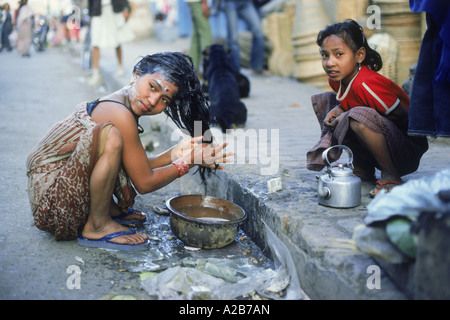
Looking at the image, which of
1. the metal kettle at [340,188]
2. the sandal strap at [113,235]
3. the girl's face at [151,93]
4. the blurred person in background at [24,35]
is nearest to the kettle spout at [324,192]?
the metal kettle at [340,188]

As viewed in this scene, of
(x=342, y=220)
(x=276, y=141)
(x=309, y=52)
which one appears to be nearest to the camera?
(x=342, y=220)

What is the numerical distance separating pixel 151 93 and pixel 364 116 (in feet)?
3.88

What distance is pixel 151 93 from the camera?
262cm

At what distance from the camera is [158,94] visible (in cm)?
262

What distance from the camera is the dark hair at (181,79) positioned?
2652 mm

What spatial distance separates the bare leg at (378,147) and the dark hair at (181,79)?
913 millimetres

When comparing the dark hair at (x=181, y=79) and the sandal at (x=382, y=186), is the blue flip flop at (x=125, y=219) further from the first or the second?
the sandal at (x=382, y=186)

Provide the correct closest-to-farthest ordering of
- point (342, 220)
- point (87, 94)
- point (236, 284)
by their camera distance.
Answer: point (236, 284) < point (342, 220) < point (87, 94)

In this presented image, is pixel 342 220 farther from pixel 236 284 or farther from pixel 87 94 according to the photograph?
pixel 87 94

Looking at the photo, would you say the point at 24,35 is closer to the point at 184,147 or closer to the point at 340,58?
the point at 184,147

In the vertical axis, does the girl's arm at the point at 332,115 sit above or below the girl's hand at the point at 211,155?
above
